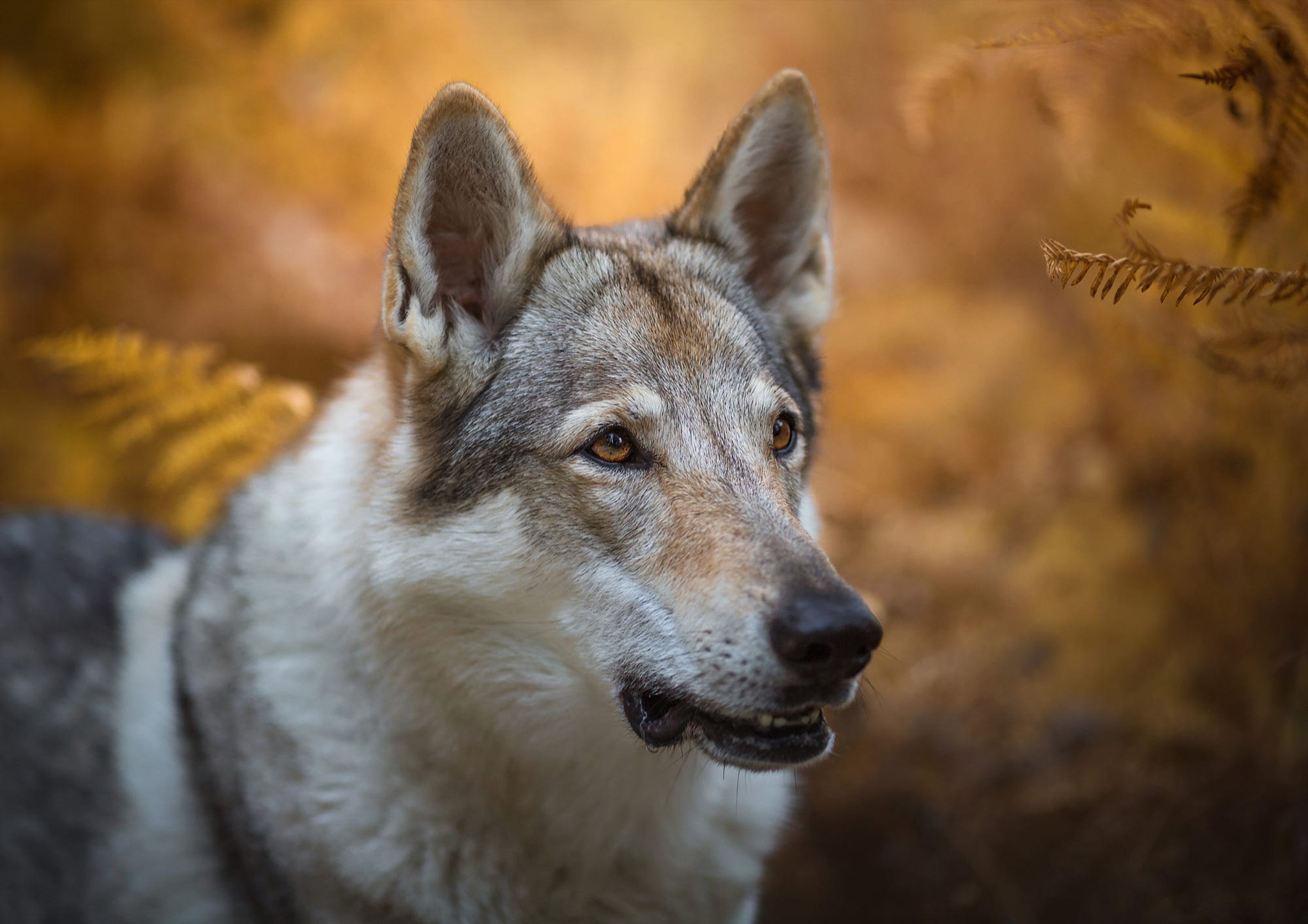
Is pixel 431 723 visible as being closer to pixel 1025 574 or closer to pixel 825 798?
pixel 825 798

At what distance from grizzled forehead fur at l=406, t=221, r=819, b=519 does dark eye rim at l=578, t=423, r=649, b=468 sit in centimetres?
10

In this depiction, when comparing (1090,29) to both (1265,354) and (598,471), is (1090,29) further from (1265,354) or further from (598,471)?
(598,471)

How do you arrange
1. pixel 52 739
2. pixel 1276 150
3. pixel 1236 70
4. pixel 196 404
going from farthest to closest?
1. pixel 196 404
2. pixel 52 739
3. pixel 1276 150
4. pixel 1236 70

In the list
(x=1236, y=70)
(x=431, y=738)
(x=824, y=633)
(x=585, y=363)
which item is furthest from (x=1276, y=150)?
(x=431, y=738)

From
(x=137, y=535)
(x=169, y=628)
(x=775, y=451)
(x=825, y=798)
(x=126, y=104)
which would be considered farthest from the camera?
(x=126, y=104)

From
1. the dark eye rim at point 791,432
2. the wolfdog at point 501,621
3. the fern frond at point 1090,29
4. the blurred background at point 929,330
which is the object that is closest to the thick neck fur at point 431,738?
the wolfdog at point 501,621

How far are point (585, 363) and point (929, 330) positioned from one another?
5263mm

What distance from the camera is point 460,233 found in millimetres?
3271

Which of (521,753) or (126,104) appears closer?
(521,753)

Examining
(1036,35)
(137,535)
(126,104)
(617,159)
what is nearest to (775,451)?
(1036,35)

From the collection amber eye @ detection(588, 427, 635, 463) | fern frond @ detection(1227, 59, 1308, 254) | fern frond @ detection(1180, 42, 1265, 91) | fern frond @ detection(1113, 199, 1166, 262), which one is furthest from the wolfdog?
fern frond @ detection(1227, 59, 1308, 254)

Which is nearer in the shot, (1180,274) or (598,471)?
(1180,274)

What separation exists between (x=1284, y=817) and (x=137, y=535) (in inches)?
213

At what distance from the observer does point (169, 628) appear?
393 centimetres
